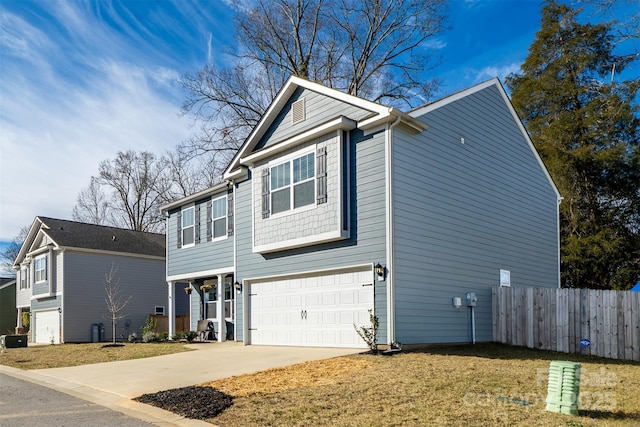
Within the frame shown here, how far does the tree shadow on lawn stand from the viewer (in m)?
12.3

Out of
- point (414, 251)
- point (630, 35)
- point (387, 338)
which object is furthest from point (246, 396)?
point (630, 35)

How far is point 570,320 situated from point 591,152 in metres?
13.4

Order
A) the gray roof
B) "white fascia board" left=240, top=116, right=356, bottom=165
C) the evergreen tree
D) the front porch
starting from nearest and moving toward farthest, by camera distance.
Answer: "white fascia board" left=240, top=116, right=356, bottom=165
the front porch
the evergreen tree
the gray roof

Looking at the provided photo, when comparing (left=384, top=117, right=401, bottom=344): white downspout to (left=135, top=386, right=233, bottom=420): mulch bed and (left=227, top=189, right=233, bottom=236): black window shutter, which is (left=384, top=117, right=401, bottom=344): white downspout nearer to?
(left=135, top=386, right=233, bottom=420): mulch bed

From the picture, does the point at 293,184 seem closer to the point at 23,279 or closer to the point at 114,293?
the point at 114,293

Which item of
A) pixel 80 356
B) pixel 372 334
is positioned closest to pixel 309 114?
pixel 372 334

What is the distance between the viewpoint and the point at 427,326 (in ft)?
43.3

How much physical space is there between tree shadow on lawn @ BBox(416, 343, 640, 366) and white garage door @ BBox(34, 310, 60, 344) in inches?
742

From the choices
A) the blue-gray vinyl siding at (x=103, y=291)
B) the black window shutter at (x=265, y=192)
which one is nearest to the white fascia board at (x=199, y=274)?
the black window shutter at (x=265, y=192)

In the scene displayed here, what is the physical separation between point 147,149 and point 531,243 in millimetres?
30152

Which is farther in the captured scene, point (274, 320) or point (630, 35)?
point (274, 320)

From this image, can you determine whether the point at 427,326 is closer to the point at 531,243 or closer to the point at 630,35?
the point at 531,243

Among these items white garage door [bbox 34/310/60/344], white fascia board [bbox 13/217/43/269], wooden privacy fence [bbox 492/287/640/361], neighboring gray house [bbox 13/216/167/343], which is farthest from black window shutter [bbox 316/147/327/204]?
white fascia board [bbox 13/217/43/269]

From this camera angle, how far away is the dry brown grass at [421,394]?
6.68 meters
